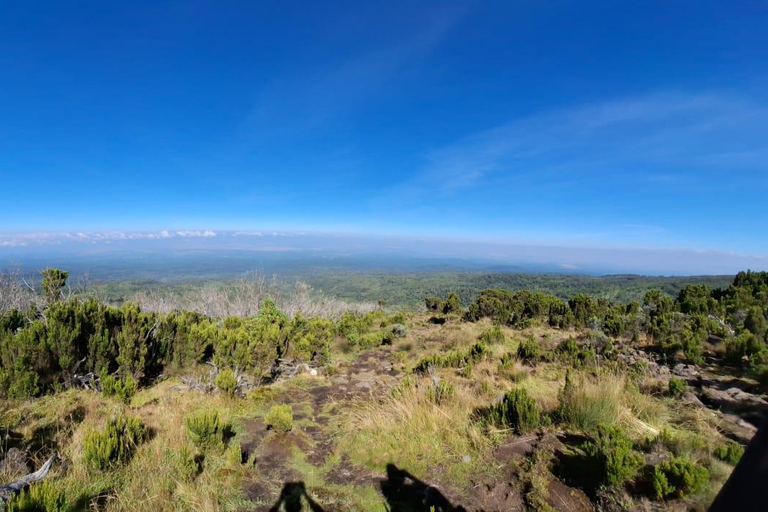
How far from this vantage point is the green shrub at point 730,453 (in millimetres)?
2988

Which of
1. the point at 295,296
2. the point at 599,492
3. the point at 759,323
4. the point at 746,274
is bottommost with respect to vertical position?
the point at 295,296

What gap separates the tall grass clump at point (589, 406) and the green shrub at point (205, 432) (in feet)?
15.0

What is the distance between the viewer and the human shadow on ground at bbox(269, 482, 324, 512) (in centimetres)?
341

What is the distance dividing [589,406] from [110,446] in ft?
18.8

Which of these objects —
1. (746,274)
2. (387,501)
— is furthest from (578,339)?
(746,274)

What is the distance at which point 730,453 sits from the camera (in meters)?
3.07

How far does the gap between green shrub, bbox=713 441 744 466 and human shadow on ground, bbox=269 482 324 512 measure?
393 centimetres

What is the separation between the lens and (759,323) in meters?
8.08

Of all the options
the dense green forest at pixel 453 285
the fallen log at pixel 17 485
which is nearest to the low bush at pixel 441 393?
the fallen log at pixel 17 485

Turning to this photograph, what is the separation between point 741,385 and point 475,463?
5.26 m

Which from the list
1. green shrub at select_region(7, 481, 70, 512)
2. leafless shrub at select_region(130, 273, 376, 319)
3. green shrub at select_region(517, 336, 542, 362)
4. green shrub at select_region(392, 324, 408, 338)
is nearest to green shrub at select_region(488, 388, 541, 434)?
green shrub at select_region(517, 336, 542, 362)

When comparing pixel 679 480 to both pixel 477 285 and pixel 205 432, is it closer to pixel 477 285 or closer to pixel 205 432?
pixel 205 432

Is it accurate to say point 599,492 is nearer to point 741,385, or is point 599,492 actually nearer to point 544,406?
point 544,406

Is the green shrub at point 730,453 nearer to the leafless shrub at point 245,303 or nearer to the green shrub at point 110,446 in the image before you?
the green shrub at point 110,446
